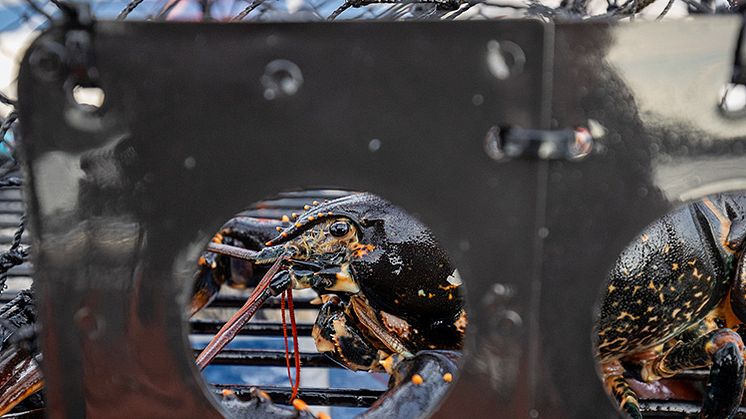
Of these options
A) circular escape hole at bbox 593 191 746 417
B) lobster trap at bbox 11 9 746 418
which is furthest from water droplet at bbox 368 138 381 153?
circular escape hole at bbox 593 191 746 417

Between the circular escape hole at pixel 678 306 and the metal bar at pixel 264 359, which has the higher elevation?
the circular escape hole at pixel 678 306

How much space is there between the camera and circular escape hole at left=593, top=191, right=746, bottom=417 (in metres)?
1.48

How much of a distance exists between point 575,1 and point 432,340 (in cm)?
149

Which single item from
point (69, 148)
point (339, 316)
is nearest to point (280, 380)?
point (339, 316)

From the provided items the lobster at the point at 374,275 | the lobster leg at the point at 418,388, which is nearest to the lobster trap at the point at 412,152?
the lobster leg at the point at 418,388

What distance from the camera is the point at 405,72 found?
67 centimetres

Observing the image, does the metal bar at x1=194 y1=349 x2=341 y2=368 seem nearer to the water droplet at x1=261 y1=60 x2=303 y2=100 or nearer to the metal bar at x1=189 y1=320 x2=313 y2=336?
the metal bar at x1=189 y1=320 x2=313 y2=336

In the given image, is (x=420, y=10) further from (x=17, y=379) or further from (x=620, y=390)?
(x=17, y=379)

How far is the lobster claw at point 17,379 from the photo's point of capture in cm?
135

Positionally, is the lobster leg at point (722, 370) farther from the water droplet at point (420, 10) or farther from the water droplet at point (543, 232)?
the water droplet at point (420, 10)

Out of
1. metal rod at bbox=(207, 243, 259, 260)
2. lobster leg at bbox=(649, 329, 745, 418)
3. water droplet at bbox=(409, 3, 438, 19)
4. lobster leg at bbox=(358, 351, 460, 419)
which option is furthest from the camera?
water droplet at bbox=(409, 3, 438, 19)

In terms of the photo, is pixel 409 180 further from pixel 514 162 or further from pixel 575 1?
pixel 575 1

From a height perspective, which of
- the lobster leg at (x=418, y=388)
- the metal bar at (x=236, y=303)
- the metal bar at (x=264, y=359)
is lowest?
the metal bar at (x=264, y=359)

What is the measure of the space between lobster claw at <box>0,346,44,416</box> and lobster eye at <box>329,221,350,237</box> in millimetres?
775
